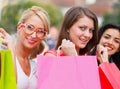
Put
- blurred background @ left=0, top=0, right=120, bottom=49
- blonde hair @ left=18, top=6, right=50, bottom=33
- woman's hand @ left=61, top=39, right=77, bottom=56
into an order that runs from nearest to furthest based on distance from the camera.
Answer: woman's hand @ left=61, top=39, right=77, bottom=56
blonde hair @ left=18, top=6, right=50, bottom=33
blurred background @ left=0, top=0, right=120, bottom=49

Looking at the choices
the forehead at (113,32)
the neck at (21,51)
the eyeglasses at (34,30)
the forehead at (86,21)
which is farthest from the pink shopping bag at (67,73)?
the forehead at (113,32)

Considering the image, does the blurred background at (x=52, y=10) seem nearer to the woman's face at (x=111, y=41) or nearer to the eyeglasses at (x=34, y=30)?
the woman's face at (x=111, y=41)

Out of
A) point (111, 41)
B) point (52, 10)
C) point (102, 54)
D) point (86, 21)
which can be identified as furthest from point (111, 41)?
point (52, 10)

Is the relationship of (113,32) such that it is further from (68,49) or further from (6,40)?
(6,40)

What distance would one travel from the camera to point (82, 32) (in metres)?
3.53

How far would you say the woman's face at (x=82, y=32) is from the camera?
353 cm

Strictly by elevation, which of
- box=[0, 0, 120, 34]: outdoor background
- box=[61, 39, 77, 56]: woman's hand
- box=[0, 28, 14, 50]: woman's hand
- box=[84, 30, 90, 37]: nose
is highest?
box=[0, 28, 14, 50]: woman's hand

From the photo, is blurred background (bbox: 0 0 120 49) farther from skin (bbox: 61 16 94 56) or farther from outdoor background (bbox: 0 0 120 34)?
skin (bbox: 61 16 94 56)

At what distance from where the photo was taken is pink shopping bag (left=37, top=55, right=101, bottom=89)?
119 inches

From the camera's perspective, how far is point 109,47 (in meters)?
4.18

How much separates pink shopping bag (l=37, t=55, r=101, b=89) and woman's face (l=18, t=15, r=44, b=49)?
392mm

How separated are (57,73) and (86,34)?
1.96 ft

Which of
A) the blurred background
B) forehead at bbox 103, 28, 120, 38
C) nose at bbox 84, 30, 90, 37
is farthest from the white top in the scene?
the blurred background

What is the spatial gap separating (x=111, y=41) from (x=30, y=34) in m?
1.07
